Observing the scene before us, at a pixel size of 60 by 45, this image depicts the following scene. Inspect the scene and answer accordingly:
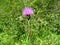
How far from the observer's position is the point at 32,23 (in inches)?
154

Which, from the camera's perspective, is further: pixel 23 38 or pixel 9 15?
pixel 9 15

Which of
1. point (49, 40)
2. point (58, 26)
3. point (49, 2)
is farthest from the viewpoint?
point (49, 2)

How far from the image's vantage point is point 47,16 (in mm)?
4156

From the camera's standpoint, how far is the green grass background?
3613mm

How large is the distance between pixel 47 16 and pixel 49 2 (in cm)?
34

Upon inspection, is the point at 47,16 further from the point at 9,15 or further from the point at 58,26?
the point at 9,15

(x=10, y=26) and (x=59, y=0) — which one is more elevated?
(x=59, y=0)

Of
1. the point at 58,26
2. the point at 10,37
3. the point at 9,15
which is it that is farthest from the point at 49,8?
the point at 10,37

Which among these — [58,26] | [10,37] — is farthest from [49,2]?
A: [10,37]

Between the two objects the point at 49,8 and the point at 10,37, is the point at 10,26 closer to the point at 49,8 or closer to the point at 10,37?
the point at 10,37

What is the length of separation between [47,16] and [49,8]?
10.4 inches

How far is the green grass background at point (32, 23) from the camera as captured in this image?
3613 millimetres

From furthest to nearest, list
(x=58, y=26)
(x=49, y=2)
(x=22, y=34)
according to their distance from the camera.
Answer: (x=49, y=2) < (x=58, y=26) < (x=22, y=34)

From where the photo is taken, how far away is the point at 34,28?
3857mm
